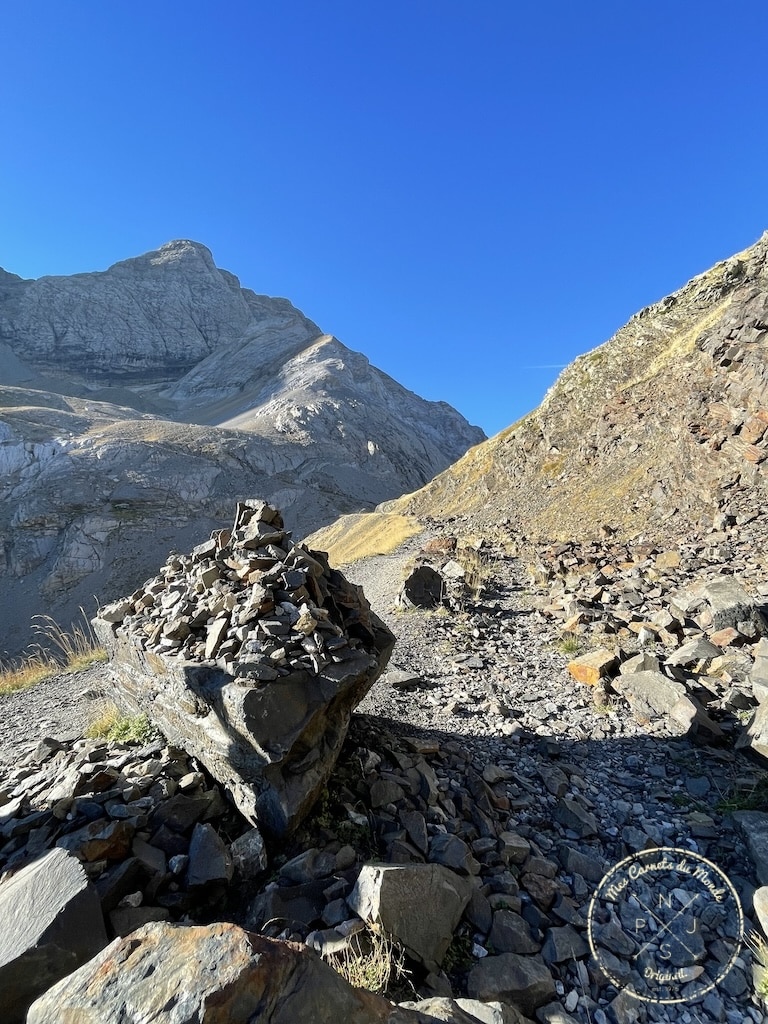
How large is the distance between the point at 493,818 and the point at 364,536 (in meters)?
Answer: 23.7

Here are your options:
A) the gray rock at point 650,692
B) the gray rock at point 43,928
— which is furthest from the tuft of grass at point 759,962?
the gray rock at point 43,928

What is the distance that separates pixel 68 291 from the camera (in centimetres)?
11538

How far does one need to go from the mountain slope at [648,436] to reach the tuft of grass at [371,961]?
43.4ft

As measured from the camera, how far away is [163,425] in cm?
5816

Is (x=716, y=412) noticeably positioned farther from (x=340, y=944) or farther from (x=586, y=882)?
(x=340, y=944)

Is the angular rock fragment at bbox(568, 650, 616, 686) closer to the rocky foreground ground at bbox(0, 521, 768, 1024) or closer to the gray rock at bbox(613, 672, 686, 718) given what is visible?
the rocky foreground ground at bbox(0, 521, 768, 1024)

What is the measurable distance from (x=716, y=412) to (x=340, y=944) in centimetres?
1826

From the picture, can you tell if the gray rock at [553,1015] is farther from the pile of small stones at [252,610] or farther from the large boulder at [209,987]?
the pile of small stones at [252,610]

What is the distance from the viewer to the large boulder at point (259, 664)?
3.84 metres

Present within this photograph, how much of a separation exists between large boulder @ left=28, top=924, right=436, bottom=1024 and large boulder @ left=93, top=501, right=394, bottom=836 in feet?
5.50

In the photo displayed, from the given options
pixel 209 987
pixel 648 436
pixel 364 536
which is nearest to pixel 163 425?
pixel 364 536

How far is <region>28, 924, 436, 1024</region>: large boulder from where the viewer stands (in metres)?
1.82

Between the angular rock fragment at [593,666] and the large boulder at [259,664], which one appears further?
the angular rock fragment at [593,666]

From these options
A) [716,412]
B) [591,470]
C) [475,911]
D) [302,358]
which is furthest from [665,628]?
[302,358]
